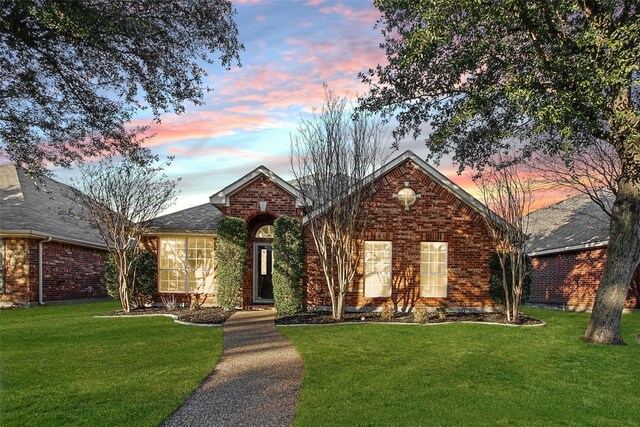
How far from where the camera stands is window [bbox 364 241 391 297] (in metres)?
16.2

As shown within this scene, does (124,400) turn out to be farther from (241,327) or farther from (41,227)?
(41,227)

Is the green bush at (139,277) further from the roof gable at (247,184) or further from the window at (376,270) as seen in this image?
the window at (376,270)

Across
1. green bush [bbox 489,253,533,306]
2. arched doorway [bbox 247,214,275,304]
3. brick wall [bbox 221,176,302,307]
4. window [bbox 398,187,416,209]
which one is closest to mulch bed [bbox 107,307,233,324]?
brick wall [bbox 221,176,302,307]

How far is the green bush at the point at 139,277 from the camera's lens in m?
16.5

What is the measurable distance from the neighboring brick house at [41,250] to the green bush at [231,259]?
21.4ft

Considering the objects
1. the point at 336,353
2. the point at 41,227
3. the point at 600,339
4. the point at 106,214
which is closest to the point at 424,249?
the point at 600,339

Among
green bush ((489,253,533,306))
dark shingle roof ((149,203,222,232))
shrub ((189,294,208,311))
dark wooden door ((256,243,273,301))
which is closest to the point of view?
green bush ((489,253,533,306))

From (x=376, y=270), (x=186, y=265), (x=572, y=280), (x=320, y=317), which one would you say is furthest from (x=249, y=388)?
(x=572, y=280)

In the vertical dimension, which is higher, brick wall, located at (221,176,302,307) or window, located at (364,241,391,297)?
brick wall, located at (221,176,302,307)

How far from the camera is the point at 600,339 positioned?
Answer: 10.7 metres

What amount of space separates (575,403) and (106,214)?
585 inches

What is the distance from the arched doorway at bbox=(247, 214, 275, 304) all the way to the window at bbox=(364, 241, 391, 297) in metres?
3.93

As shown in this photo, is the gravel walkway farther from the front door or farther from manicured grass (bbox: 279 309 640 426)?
the front door

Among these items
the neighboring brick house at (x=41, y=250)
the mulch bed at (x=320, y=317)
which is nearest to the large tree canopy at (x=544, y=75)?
the mulch bed at (x=320, y=317)
